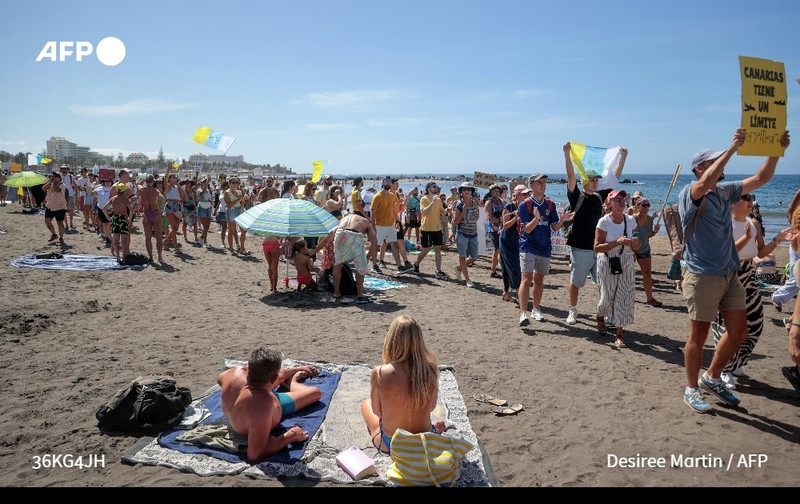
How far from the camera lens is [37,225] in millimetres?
16875

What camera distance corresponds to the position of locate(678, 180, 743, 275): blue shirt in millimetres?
3938

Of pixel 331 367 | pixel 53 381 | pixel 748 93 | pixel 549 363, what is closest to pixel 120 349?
pixel 53 381

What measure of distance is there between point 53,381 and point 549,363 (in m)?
4.99

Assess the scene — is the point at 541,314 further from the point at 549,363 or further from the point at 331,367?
the point at 331,367

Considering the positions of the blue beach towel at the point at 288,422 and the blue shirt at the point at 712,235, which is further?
the blue shirt at the point at 712,235

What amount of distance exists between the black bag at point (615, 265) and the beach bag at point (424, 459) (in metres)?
3.58

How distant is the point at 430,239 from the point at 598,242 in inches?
191

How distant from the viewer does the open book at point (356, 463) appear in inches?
124

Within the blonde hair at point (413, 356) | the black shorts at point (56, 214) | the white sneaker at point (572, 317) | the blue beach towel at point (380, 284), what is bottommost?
the blue beach towel at point (380, 284)

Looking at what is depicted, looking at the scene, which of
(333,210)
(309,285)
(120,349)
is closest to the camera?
(120,349)

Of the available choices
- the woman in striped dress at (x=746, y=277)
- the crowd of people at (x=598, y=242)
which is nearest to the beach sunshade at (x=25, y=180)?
the crowd of people at (x=598, y=242)

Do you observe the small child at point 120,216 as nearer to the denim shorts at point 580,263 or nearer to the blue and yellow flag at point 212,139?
the blue and yellow flag at point 212,139

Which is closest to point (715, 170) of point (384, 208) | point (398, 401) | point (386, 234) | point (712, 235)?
point (712, 235)

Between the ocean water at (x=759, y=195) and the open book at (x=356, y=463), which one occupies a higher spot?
the ocean water at (x=759, y=195)
